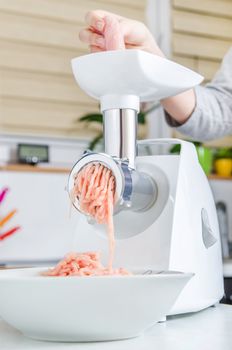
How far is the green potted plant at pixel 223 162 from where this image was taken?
8.16ft

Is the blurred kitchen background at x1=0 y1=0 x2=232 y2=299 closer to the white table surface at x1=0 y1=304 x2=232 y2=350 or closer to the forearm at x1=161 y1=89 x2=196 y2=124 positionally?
the forearm at x1=161 y1=89 x2=196 y2=124

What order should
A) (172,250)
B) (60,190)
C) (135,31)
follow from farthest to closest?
1. (60,190)
2. (135,31)
3. (172,250)

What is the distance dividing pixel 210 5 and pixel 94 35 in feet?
6.19

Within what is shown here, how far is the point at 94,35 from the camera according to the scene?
2.58ft

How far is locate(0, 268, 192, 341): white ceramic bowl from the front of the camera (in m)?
0.52

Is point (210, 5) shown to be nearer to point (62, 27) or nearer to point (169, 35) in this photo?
point (169, 35)

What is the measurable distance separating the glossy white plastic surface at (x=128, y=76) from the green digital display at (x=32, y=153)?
144cm

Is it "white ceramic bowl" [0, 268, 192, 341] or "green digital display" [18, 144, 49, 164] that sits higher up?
"green digital display" [18, 144, 49, 164]

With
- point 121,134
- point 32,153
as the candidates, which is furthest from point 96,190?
point 32,153

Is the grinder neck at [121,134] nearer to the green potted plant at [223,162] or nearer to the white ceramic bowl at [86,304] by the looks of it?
the white ceramic bowl at [86,304]

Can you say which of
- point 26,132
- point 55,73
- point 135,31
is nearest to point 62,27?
point 55,73

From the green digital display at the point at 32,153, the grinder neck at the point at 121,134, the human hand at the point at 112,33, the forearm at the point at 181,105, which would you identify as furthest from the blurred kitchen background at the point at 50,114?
the grinder neck at the point at 121,134

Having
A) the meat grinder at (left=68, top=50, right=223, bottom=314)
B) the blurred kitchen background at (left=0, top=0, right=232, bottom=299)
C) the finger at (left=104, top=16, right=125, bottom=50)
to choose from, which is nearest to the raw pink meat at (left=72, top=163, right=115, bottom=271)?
the meat grinder at (left=68, top=50, right=223, bottom=314)

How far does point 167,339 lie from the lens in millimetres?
570
